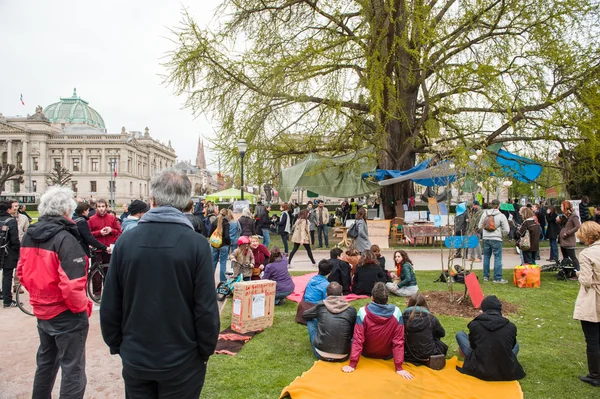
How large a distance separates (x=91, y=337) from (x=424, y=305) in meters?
4.72

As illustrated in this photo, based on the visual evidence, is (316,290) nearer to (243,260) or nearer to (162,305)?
(243,260)

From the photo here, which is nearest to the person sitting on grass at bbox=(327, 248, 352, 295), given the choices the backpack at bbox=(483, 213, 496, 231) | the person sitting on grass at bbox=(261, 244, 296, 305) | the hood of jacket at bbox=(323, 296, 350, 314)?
the person sitting on grass at bbox=(261, 244, 296, 305)

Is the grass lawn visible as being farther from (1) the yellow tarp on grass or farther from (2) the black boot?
(1) the yellow tarp on grass

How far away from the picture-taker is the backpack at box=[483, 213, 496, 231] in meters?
10.0

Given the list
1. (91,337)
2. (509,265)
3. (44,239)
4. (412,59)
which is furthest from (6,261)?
(412,59)

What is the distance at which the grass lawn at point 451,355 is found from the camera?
4660mm

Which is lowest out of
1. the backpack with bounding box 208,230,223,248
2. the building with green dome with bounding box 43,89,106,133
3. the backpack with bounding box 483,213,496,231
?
the backpack with bounding box 208,230,223,248

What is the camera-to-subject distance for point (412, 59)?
15.7 meters

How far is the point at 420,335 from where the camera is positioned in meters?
5.30

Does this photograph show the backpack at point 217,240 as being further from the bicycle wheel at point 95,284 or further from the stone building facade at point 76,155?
the stone building facade at point 76,155

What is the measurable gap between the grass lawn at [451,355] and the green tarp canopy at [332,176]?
899 centimetres

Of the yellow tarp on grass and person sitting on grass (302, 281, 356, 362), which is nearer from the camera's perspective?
the yellow tarp on grass

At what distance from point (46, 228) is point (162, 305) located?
1812mm

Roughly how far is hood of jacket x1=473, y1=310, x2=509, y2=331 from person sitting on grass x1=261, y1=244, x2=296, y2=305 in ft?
12.8
